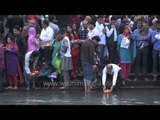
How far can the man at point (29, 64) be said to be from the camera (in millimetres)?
16734

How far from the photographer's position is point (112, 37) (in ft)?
56.4

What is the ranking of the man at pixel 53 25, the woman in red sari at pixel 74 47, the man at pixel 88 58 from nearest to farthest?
1. the man at pixel 88 58
2. the woman in red sari at pixel 74 47
3. the man at pixel 53 25

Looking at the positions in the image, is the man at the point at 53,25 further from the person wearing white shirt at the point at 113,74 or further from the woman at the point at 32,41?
the person wearing white shirt at the point at 113,74

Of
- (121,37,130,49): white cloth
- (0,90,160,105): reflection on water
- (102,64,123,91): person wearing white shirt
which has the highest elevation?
(121,37,130,49): white cloth

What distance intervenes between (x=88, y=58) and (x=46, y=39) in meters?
1.58

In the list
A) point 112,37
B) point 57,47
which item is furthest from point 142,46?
point 57,47

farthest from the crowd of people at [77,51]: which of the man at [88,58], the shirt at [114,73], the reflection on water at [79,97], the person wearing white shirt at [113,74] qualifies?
the reflection on water at [79,97]

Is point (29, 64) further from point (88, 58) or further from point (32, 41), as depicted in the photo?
point (88, 58)

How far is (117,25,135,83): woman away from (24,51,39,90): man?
2.63 meters

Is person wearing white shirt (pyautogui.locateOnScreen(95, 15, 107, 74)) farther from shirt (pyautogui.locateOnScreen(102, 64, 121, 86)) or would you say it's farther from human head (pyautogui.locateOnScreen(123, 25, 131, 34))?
shirt (pyautogui.locateOnScreen(102, 64, 121, 86))

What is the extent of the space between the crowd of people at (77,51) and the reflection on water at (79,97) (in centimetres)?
47

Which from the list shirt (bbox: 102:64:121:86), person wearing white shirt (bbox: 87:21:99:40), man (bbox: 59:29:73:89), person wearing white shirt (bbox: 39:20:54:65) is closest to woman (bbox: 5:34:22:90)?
person wearing white shirt (bbox: 39:20:54:65)

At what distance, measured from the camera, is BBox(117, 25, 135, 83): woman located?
1700cm

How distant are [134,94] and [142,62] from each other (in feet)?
4.73
